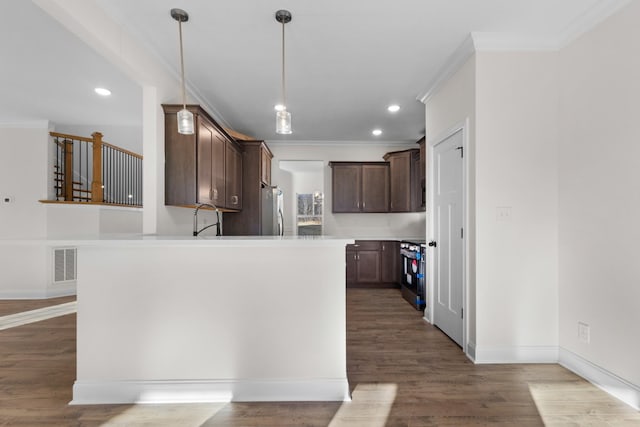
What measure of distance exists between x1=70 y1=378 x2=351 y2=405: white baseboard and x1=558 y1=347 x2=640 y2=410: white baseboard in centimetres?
178

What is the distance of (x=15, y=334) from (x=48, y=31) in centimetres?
299

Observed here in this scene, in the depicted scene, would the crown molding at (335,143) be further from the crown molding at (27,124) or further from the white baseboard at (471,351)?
the white baseboard at (471,351)

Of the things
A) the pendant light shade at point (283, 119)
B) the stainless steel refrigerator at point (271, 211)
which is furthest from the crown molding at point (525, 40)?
the stainless steel refrigerator at point (271, 211)

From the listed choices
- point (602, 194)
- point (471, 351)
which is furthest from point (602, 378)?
point (602, 194)

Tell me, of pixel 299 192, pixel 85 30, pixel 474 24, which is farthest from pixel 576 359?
pixel 299 192

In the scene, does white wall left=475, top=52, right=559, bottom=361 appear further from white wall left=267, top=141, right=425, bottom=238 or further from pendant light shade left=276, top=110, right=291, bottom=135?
white wall left=267, top=141, right=425, bottom=238

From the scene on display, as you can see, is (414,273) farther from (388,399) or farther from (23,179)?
(23,179)

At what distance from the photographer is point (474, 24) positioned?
7.74 feet

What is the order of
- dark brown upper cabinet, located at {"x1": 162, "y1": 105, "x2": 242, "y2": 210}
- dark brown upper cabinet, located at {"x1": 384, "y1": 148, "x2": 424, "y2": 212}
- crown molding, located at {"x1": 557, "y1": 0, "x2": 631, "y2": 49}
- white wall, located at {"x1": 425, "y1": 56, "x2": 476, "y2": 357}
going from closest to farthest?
crown molding, located at {"x1": 557, "y1": 0, "x2": 631, "y2": 49}
white wall, located at {"x1": 425, "y1": 56, "x2": 476, "y2": 357}
dark brown upper cabinet, located at {"x1": 162, "y1": 105, "x2": 242, "y2": 210}
dark brown upper cabinet, located at {"x1": 384, "y1": 148, "x2": 424, "y2": 212}

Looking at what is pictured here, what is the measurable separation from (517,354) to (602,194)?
1398 mm

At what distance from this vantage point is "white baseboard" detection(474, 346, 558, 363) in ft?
8.09

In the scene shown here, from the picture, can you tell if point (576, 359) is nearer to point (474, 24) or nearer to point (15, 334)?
point (474, 24)

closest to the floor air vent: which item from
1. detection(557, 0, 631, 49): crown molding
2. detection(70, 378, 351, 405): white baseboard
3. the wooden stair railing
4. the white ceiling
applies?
the wooden stair railing

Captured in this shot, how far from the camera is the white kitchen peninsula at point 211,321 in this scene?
194 cm
